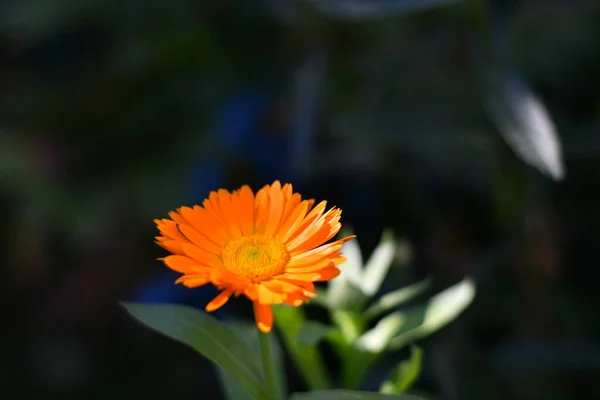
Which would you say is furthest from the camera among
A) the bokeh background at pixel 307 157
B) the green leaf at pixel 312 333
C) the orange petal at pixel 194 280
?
the bokeh background at pixel 307 157

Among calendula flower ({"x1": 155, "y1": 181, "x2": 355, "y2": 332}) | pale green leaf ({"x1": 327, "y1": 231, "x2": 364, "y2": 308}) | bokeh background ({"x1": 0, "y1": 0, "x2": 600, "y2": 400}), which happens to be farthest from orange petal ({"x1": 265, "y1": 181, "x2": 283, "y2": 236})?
bokeh background ({"x1": 0, "y1": 0, "x2": 600, "y2": 400})

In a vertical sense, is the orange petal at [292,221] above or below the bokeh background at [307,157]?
below

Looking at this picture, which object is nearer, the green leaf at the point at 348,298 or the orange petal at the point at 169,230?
the orange petal at the point at 169,230

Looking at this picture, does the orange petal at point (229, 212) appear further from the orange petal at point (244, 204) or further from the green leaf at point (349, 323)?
the green leaf at point (349, 323)

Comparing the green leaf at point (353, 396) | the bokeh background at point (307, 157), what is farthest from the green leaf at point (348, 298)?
the bokeh background at point (307, 157)

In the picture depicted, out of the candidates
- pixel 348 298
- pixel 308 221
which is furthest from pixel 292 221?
pixel 348 298
